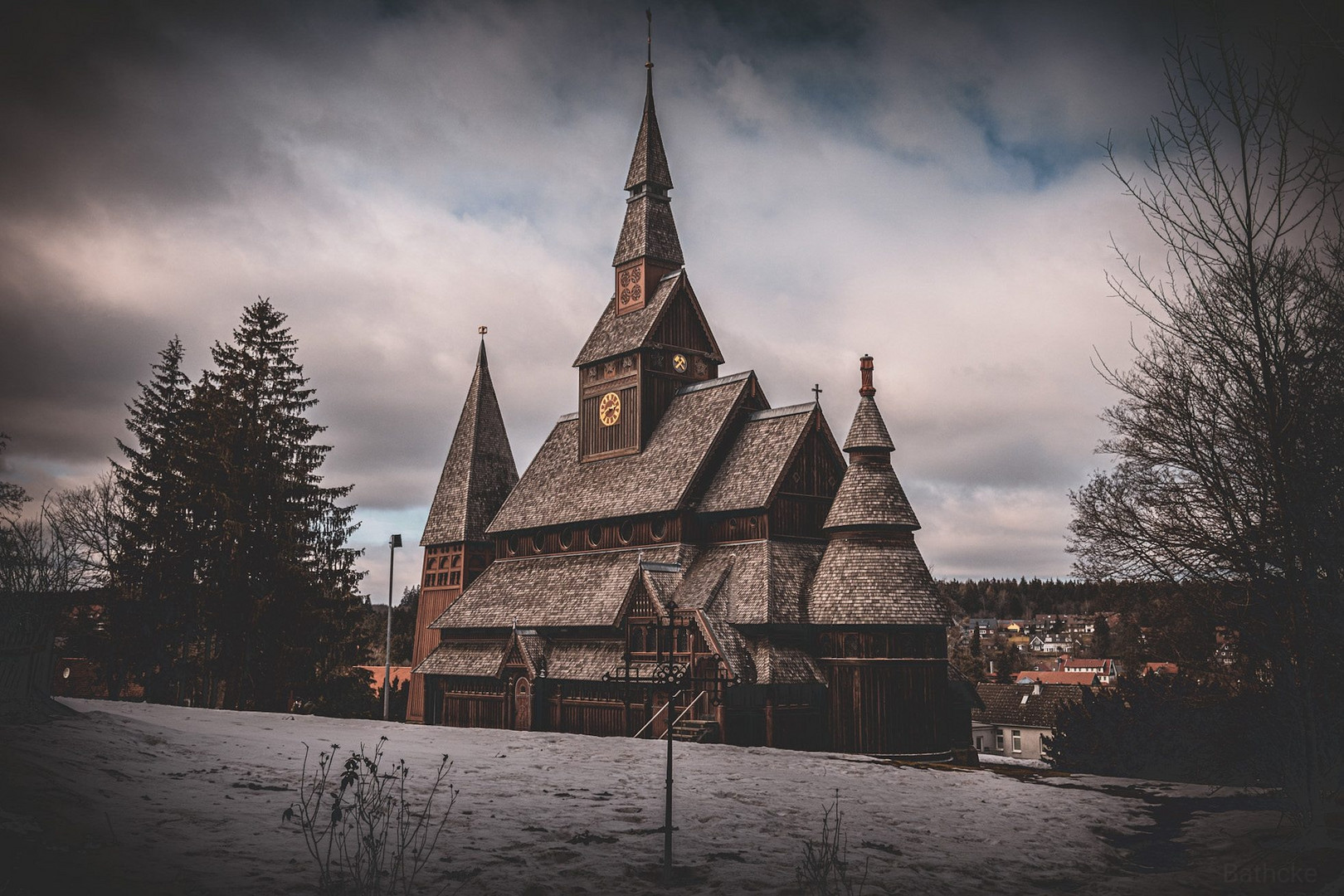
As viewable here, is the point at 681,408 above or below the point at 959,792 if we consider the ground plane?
above

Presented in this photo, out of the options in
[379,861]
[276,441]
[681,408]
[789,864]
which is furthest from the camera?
[276,441]

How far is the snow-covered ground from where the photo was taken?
411 inches

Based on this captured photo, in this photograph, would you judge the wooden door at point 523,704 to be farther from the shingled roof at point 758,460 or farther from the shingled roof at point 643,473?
the shingled roof at point 758,460

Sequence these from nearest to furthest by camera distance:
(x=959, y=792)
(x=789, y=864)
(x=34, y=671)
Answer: (x=789, y=864) → (x=34, y=671) → (x=959, y=792)

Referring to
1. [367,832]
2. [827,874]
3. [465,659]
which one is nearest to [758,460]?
[465,659]

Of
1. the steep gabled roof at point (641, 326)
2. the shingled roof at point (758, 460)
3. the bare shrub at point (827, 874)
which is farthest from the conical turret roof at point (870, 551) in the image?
the bare shrub at point (827, 874)

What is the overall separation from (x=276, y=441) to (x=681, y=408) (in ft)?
58.0

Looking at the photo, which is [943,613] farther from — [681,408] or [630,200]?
[630,200]

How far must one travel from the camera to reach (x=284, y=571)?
40.9 metres

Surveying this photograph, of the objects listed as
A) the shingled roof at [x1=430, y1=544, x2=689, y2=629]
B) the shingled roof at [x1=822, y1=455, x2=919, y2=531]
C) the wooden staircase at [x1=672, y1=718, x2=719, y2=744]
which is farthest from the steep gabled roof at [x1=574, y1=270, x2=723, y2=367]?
the wooden staircase at [x1=672, y1=718, x2=719, y2=744]

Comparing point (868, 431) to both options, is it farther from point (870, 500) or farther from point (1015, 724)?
point (1015, 724)

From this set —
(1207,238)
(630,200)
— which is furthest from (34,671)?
(630,200)

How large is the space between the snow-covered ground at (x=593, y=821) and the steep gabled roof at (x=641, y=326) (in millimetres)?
20621

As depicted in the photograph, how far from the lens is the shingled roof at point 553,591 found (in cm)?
3497
